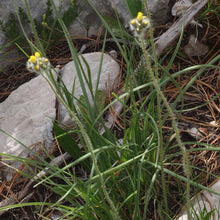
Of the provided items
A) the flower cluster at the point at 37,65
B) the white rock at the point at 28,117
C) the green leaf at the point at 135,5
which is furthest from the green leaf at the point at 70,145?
the green leaf at the point at 135,5

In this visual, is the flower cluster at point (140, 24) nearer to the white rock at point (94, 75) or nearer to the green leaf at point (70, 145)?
the green leaf at point (70, 145)

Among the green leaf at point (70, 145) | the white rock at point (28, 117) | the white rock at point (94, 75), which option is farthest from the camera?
the white rock at point (94, 75)

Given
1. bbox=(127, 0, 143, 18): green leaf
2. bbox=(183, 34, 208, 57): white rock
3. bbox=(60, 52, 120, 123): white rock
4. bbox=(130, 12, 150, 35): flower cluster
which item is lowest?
bbox=(183, 34, 208, 57): white rock

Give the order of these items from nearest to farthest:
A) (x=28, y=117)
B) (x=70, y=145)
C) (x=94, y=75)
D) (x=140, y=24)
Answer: (x=140, y=24), (x=70, y=145), (x=28, y=117), (x=94, y=75)

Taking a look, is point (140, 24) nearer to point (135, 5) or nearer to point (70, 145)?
point (70, 145)

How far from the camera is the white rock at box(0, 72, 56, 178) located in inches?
79.0

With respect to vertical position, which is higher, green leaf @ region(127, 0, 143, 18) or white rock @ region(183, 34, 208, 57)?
green leaf @ region(127, 0, 143, 18)

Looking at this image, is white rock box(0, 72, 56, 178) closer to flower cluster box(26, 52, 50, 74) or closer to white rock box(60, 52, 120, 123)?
white rock box(60, 52, 120, 123)

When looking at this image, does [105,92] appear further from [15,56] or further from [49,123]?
[15,56]

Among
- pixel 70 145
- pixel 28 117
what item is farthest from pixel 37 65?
pixel 28 117

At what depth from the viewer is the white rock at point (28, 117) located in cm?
201

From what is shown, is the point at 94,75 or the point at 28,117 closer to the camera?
the point at 28,117

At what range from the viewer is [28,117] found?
2.13m

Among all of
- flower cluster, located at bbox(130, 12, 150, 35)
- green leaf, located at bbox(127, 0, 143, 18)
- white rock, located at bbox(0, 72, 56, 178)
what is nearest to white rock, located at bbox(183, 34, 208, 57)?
green leaf, located at bbox(127, 0, 143, 18)
